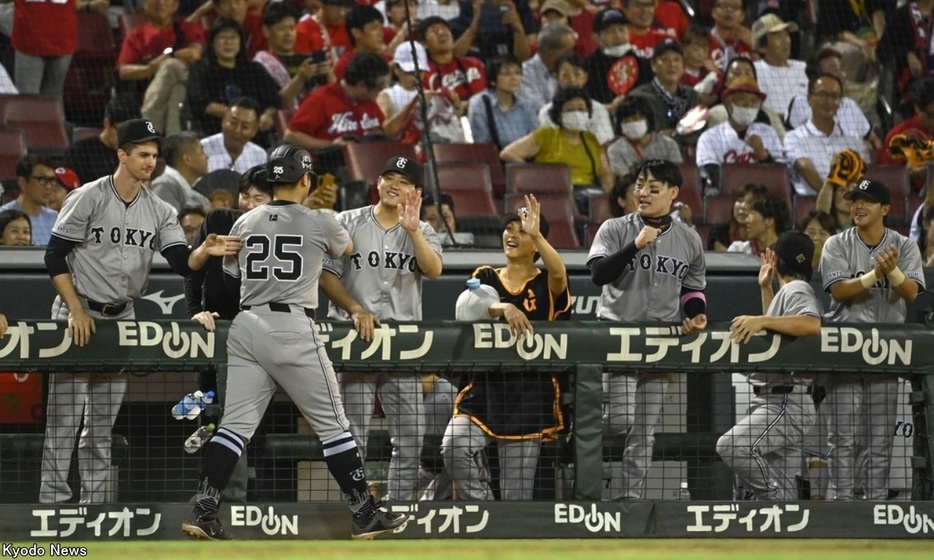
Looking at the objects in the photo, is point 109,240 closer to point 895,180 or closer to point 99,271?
point 99,271

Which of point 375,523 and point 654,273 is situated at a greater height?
point 654,273

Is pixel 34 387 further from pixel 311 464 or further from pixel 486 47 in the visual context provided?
pixel 486 47

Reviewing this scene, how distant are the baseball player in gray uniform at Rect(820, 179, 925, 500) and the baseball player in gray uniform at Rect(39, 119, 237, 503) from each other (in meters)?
2.99

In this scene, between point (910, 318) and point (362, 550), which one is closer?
point (362, 550)

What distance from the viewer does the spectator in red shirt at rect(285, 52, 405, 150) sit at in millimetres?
9891

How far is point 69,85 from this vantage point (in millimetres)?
10312

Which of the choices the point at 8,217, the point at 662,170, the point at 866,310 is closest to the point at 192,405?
the point at 8,217

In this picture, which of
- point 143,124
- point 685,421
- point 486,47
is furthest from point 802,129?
point 143,124

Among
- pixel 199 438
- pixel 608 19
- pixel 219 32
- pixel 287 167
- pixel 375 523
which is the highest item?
pixel 608 19

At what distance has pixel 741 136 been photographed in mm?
10828

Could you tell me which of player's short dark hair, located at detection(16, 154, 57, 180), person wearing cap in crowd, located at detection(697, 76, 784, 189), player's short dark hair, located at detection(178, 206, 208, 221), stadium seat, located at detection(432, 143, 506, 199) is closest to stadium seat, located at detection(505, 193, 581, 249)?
stadium seat, located at detection(432, 143, 506, 199)

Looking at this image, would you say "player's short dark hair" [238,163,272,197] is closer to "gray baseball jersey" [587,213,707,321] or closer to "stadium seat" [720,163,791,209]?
"gray baseball jersey" [587,213,707,321]

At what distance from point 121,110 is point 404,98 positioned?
2186 mm

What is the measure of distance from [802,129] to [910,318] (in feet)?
11.8
